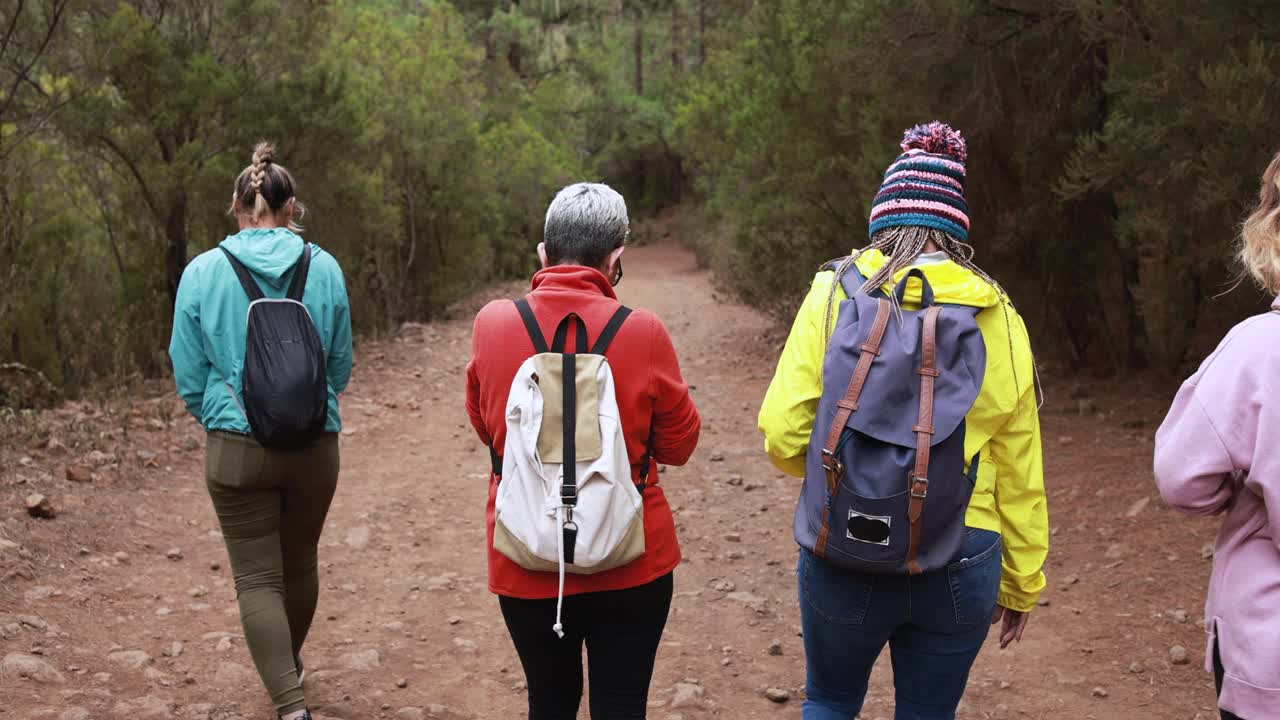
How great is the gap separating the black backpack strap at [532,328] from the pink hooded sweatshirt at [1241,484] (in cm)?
139

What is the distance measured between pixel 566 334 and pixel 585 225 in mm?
298

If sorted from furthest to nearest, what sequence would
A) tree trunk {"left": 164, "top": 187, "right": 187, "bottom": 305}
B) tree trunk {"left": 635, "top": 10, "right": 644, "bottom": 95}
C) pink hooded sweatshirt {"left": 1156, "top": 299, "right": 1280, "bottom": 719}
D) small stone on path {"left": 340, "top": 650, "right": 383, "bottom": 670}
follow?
1. tree trunk {"left": 635, "top": 10, "right": 644, "bottom": 95}
2. tree trunk {"left": 164, "top": 187, "right": 187, "bottom": 305}
3. small stone on path {"left": 340, "top": 650, "right": 383, "bottom": 670}
4. pink hooded sweatshirt {"left": 1156, "top": 299, "right": 1280, "bottom": 719}

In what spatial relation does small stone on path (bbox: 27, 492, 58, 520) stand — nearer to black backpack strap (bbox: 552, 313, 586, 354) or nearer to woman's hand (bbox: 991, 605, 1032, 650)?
black backpack strap (bbox: 552, 313, 586, 354)

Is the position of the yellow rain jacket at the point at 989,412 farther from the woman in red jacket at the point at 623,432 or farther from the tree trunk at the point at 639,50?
the tree trunk at the point at 639,50

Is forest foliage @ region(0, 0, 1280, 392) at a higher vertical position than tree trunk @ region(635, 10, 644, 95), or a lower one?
lower

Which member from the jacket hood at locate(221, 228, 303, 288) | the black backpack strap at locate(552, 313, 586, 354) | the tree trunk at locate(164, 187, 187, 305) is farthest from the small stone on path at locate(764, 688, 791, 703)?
the tree trunk at locate(164, 187, 187, 305)

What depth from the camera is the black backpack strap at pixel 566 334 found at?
2645 millimetres

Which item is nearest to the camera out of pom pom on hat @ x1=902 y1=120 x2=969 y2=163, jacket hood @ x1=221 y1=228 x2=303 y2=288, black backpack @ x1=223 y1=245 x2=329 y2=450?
pom pom on hat @ x1=902 y1=120 x2=969 y2=163

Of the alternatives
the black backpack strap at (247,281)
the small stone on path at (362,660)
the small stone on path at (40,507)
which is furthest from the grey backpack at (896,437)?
the small stone on path at (40,507)

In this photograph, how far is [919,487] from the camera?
2.40 m

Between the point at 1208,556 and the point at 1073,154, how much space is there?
9.81ft

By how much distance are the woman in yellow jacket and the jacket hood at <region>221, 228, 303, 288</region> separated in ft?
6.47

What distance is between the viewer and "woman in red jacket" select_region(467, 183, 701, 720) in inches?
105

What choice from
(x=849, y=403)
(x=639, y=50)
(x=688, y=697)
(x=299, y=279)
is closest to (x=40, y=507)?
(x=299, y=279)
